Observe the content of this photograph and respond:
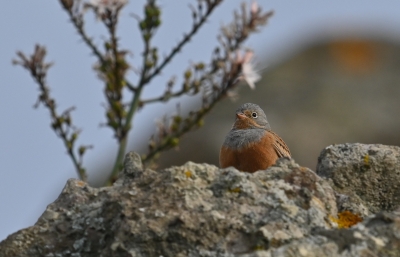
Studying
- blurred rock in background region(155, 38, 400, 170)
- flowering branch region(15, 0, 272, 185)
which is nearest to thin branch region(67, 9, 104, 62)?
flowering branch region(15, 0, 272, 185)

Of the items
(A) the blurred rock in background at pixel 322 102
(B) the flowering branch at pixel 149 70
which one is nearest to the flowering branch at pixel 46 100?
(B) the flowering branch at pixel 149 70

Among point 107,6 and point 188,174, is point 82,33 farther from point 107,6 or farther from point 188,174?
point 188,174

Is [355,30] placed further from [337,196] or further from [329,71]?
[337,196]

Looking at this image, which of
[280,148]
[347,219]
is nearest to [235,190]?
[347,219]

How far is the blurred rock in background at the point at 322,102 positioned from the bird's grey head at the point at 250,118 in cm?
687

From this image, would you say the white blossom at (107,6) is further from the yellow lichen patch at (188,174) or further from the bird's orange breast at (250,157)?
the yellow lichen patch at (188,174)

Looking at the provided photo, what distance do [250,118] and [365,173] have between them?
3.40 metres

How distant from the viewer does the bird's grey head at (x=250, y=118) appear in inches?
350

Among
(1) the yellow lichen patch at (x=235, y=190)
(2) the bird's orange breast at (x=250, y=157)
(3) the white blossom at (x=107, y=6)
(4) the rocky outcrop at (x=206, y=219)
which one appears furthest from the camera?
(2) the bird's orange breast at (x=250, y=157)

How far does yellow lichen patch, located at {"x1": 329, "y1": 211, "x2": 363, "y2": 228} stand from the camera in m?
4.98

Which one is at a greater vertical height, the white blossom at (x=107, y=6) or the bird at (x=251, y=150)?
the white blossom at (x=107, y=6)

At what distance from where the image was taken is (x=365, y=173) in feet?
18.7

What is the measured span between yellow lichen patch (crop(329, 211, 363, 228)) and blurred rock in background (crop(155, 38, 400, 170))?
11.0 meters

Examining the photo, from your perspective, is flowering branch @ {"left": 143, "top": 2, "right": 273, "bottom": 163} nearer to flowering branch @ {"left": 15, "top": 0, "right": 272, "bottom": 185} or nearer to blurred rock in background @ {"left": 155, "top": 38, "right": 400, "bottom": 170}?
flowering branch @ {"left": 15, "top": 0, "right": 272, "bottom": 185}
